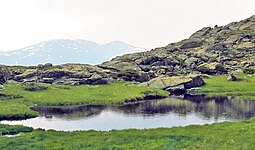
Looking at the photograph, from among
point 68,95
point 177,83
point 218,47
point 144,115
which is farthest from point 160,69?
point 144,115

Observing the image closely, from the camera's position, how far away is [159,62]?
155 metres

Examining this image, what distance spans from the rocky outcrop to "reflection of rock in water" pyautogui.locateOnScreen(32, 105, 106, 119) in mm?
33411

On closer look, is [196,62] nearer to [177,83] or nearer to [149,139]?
[177,83]

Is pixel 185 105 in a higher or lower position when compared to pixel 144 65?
lower

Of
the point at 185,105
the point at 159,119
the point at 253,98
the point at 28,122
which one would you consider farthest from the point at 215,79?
the point at 28,122

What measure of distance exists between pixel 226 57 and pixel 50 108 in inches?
4311

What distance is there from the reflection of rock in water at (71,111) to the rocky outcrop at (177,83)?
1315 inches

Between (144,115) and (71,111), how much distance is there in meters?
17.3

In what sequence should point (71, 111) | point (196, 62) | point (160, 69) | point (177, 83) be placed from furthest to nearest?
point (196, 62) → point (160, 69) → point (177, 83) → point (71, 111)

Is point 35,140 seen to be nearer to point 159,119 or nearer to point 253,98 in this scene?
point 159,119

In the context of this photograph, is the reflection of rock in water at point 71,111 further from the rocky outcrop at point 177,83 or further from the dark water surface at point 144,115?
the rocky outcrop at point 177,83

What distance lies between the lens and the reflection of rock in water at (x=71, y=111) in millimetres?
72062

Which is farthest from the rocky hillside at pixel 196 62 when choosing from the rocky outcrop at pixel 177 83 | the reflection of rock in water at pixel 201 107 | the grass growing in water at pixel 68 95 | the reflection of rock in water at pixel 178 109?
the reflection of rock in water at pixel 178 109

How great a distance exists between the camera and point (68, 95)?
9144 cm
